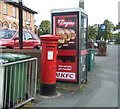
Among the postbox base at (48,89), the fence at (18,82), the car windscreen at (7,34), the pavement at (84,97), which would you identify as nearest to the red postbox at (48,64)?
the postbox base at (48,89)

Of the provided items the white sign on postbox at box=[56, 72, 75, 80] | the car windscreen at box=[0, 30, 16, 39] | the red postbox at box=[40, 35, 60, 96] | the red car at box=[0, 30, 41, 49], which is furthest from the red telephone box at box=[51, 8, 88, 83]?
the car windscreen at box=[0, 30, 16, 39]

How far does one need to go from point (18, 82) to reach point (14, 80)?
14 cm

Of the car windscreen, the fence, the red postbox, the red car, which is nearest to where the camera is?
the fence

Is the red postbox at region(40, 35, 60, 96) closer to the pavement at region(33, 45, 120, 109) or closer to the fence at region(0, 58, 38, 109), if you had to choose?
the pavement at region(33, 45, 120, 109)

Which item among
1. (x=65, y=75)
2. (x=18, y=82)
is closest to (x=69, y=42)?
(x=65, y=75)

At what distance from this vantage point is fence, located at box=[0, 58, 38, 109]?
3510 mm

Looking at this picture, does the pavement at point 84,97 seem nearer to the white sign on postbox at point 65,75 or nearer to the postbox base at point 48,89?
the postbox base at point 48,89

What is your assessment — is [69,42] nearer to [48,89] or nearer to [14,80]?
[48,89]

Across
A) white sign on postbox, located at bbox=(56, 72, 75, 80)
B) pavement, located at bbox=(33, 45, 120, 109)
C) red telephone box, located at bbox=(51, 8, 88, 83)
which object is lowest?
pavement, located at bbox=(33, 45, 120, 109)

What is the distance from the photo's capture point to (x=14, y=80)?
12.1 ft

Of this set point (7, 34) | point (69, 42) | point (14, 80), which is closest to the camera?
point (14, 80)

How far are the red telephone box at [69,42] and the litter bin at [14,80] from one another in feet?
6.23

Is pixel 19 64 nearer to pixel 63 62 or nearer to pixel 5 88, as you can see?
pixel 5 88

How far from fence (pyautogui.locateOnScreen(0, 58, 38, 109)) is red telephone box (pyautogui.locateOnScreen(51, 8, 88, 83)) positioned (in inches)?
59.3
